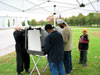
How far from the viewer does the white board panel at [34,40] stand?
2676 millimetres

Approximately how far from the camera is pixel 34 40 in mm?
2768

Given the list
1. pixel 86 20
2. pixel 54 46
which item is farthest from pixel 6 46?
pixel 86 20

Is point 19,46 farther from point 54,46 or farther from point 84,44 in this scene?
point 84,44

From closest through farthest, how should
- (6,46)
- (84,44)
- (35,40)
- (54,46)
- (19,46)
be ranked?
1. (54,46)
2. (35,40)
3. (19,46)
4. (84,44)
5. (6,46)

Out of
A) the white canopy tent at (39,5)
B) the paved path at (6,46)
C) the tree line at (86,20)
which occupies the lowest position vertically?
the paved path at (6,46)

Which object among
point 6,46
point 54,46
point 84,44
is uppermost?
point 54,46

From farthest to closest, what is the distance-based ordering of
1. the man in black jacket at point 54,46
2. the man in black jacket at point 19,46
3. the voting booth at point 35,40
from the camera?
1. the man in black jacket at point 19,46
2. the voting booth at point 35,40
3. the man in black jacket at point 54,46

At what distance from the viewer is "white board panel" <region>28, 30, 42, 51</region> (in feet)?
8.78

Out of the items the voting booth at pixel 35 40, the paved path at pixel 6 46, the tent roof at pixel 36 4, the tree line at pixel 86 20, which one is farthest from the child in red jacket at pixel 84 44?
the tree line at pixel 86 20

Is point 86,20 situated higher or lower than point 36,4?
higher

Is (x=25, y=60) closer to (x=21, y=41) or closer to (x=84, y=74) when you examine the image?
(x=21, y=41)

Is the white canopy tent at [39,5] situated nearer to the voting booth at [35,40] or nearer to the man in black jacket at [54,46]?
the voting booth at [35,40]

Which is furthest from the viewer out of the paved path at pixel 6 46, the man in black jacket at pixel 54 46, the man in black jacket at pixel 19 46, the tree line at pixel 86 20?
the tree line at pixel 86 20

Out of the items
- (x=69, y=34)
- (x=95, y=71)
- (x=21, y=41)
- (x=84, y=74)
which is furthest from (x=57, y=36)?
(x=95, y=71)
